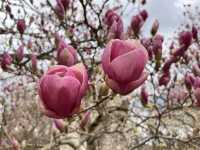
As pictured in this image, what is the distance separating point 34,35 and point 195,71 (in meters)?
2.92

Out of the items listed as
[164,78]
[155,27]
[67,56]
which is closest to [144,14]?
[155,27]

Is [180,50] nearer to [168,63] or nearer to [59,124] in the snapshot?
[168,63]

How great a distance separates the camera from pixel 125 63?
915 millimetres

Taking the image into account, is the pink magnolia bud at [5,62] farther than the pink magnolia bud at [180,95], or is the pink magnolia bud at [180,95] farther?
the pink magnolia bud at [180,95]

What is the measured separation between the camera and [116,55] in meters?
0.95

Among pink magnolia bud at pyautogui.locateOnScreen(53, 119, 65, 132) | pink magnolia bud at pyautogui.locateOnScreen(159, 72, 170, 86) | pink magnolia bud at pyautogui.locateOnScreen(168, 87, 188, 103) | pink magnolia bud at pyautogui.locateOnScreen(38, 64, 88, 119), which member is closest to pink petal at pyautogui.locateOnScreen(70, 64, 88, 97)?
pink magnolia bud at pyautogui.locateOnScreen(38, 64, 88, 119)

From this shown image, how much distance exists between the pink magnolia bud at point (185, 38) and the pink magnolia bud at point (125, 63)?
3.26 ft

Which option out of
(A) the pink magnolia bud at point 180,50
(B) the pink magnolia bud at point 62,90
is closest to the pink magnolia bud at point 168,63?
(A) the pink magnolia bud at point 180,50

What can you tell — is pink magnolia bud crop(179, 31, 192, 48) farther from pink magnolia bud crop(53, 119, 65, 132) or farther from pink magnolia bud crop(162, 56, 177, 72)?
pink magnolia bud crop(53, 119, 65, 132)

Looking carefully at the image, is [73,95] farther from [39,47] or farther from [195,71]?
[39,47]

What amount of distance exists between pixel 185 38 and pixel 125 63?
42.4 inches

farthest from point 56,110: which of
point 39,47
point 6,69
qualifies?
point 39,47

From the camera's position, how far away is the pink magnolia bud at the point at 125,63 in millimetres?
926

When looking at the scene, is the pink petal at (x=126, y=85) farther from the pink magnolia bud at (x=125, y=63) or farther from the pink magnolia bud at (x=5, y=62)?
the pink magnolia bud at (x=5, y=62)
